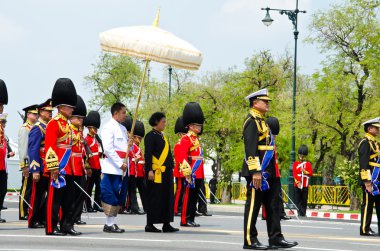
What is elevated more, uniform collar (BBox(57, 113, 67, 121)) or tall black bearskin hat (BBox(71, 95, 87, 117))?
tall black bearskin hat (BBox(71, 95, 87, 117))

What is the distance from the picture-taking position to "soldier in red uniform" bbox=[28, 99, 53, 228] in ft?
49.0

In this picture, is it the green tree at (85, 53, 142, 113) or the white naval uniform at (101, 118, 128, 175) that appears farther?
the green tree at (85, 53, 142, 113)

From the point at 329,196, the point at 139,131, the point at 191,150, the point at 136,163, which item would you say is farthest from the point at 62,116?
the point at 329,196

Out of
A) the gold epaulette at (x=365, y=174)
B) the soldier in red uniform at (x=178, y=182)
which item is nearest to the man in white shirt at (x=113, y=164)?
the gold epaulette at (x=365, y=174)

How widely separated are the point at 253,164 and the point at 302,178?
15.2m

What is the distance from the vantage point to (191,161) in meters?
17.7

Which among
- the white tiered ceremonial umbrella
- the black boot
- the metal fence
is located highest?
the white tiered ceremonial umbrella

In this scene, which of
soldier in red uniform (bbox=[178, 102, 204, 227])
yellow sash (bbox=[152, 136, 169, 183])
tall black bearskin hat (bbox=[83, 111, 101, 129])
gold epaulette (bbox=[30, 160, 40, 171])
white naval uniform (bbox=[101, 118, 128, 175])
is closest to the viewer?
white naval uniform (bbox=[101, 118, 128, 175])

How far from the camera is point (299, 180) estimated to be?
2703cm

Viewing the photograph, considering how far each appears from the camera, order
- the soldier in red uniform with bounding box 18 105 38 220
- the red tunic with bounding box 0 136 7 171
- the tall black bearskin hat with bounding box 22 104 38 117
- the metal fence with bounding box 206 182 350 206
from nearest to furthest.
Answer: the red tunic with bounding box 0 136 7 171, the soldier in red uniform with bounding box 18 105 38 220, the tall black bearskin hat with bounding box 22 104 38 117, the metal fence with bounding box 206 182 350 206

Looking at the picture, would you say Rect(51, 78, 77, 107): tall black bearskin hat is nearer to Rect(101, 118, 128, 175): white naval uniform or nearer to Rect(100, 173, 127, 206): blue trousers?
Rect(101, 118, 128, 175): white naval uniform

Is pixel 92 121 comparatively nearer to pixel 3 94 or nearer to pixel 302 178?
pixel 3 94

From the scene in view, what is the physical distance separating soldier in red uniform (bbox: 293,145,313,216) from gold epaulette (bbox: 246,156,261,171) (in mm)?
14913

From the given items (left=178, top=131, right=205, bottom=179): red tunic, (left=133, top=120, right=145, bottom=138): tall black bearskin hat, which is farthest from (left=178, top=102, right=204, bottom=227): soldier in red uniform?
(left=133, top=120, right=145, bottom=138): tall black bearskin hat
